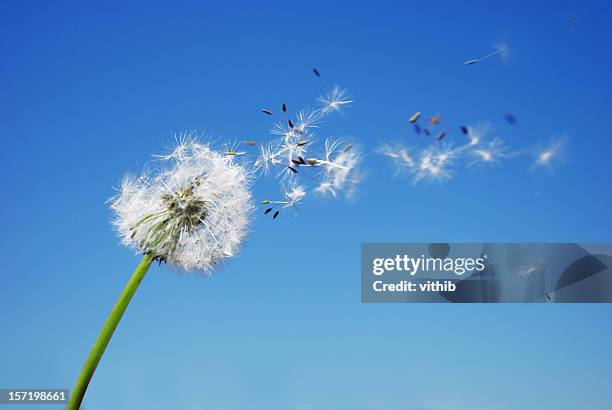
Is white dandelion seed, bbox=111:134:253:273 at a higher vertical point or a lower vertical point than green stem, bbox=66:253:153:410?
higher

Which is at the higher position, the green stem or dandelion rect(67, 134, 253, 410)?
dandelion rect(67, 134, 253, 410)

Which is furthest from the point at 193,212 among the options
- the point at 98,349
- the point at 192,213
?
the point at 98,349

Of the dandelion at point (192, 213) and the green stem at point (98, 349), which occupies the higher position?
the dandelion at point (192, 213)

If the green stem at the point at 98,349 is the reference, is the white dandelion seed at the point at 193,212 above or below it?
above

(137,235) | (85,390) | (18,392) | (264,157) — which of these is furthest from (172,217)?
(18,392)

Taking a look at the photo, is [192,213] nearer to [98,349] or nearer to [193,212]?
[193,212]

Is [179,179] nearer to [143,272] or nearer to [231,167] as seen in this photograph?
[231,167]
